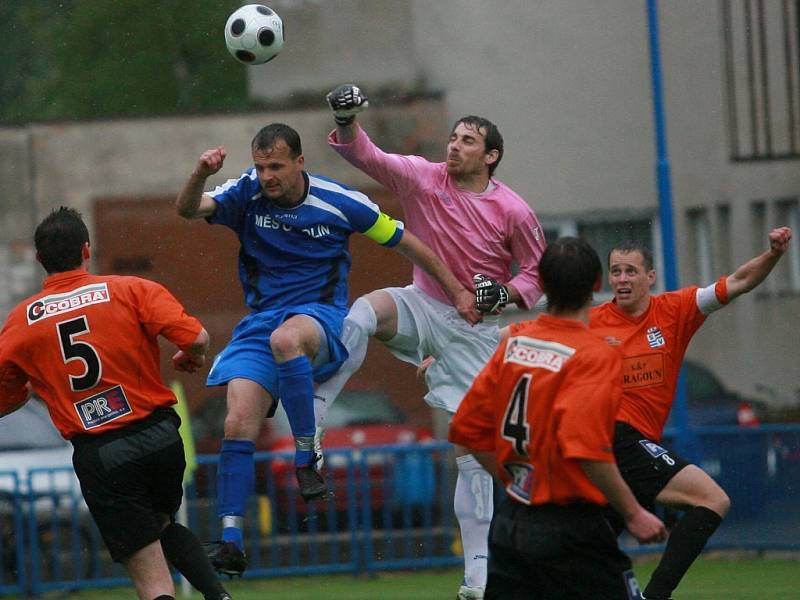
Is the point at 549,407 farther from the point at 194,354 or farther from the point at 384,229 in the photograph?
the point at 384,229

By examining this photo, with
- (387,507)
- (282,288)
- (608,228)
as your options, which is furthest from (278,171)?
(608,228)

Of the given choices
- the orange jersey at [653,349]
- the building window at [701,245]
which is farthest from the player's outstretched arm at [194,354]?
the building window at [701,245]

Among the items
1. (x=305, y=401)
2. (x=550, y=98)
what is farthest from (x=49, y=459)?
(x=305, y=401)

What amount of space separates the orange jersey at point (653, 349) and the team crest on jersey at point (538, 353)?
6.65 ft

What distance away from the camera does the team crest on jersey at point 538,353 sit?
5211 millimetres

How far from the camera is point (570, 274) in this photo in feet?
17.4

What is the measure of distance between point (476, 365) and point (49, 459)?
6.31m

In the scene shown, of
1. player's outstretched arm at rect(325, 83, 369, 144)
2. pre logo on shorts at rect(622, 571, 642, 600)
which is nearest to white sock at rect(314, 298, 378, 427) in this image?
player's outstretched arm at rect(325, 83, 369, 144)

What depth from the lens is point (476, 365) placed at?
7.86 meters

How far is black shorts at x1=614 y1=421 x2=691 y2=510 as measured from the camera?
7137mm

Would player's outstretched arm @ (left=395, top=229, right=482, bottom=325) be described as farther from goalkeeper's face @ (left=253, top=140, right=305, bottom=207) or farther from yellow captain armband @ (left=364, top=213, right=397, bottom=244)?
goalkeeper's face @ (left=253, top=140, right=305, bottom=207)

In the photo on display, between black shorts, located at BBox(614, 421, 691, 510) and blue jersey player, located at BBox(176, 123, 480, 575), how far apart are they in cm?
90

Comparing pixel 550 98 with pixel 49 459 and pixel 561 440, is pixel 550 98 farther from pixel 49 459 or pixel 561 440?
pixel 561 440

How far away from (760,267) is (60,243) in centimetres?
313
